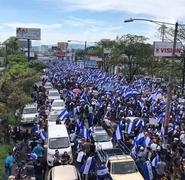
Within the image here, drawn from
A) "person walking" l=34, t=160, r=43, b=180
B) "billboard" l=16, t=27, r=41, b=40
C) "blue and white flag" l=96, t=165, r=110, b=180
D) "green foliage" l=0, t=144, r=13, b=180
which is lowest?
"green foliage" l=0, t=144, r=13, b=180

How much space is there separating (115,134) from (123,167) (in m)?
6.25

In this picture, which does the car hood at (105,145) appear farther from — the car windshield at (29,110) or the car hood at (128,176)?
the car windshield at (29,110)

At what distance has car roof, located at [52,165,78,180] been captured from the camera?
1673 centimetres

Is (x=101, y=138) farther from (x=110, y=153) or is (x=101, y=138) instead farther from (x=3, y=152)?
(x=3, y=152)

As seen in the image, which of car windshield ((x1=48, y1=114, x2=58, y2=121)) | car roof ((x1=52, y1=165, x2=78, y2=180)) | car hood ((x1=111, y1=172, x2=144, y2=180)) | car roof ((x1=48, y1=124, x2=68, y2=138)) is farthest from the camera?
car windshield ((x1=48, y1=114, x2=58, y2=121))

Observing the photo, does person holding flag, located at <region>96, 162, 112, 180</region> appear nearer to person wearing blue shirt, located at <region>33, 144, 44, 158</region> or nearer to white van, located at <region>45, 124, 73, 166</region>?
person wearing blue shirt, located at <region>33, 144, 44, 158</region>

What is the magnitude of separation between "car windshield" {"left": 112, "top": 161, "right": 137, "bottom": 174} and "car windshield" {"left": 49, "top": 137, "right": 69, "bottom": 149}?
16.8 ft

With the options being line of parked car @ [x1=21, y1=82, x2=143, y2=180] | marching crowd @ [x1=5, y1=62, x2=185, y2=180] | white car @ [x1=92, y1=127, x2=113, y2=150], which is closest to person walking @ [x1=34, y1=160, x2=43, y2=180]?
marching crowd @ [x1=5, y1=62, x2=185, y2=180]

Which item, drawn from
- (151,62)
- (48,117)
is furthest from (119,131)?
(151,62)

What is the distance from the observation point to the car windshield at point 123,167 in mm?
17641

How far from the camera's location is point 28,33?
99688 millimetres

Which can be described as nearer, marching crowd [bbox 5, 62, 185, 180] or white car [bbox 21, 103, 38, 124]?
marching crowd [bbox 5, 62, 185, 180]

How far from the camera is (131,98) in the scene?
3712 cm

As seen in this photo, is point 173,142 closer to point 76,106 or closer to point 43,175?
point 43,175
